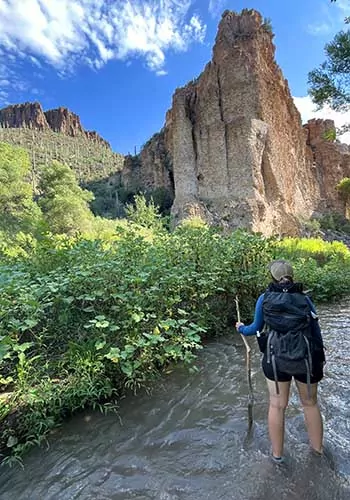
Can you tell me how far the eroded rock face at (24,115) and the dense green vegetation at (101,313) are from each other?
106 meters

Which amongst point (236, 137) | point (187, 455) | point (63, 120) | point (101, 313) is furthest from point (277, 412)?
point (63, 120)

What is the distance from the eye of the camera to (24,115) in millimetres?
100812

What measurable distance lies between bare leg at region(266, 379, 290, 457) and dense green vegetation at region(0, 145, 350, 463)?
1156 millimetres

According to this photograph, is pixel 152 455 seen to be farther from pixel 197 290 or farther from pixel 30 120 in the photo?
pixel 30 120

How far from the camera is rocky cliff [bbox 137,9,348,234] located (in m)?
23.2

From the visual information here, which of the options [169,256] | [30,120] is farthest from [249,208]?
[30,120]

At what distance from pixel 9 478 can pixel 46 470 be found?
29 centimetres

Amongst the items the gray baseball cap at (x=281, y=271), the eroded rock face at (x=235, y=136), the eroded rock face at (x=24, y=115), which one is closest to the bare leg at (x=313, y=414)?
the gray baseball cap at (x=281, y=271)

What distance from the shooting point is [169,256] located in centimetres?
537

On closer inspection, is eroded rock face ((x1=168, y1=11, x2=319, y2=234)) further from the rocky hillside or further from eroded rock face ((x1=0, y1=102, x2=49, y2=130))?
eroded rock face ((x1=0, y1=102, x2=49, y2=130))

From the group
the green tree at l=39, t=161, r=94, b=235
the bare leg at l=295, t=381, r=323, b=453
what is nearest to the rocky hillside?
the green tree at l=39, t=161, r=94, b=235

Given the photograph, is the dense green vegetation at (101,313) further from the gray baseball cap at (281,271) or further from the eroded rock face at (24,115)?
the eroded rock face at (24,115)

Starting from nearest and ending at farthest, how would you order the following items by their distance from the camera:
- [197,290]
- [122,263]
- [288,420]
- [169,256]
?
[288,420] → [122,263] → [197,290] → [169,256]

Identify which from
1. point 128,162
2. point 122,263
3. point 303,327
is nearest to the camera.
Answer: point 303,327
